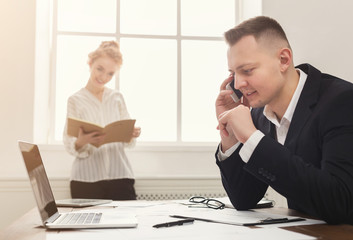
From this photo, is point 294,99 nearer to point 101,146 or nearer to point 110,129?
point 110,129

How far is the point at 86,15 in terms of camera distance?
379 centimetres

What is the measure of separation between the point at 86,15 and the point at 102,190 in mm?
1614

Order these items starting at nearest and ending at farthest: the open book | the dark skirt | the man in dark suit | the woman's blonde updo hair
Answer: the man in dark suit, the open book, the dark skirt, the woman's blonde updo hair

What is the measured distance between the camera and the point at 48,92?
→ 3664 millimetres

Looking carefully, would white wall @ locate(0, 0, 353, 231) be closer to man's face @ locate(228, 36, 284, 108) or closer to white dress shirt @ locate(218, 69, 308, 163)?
white dress shirt @ locate(218, 69, 308, 163)

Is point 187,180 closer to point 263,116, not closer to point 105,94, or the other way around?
point 105,94

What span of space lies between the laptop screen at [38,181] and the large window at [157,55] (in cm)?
237

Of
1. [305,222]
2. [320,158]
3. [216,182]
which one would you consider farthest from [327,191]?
[216,182]

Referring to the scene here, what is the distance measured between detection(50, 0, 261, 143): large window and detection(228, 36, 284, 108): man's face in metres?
2.20

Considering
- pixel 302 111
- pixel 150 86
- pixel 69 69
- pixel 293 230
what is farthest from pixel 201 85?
pixel 293 230

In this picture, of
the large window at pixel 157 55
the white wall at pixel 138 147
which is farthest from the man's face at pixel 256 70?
the large window at pixel 157 55

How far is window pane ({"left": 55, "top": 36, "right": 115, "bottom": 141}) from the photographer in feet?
12.1

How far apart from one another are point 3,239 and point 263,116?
1.12 meters

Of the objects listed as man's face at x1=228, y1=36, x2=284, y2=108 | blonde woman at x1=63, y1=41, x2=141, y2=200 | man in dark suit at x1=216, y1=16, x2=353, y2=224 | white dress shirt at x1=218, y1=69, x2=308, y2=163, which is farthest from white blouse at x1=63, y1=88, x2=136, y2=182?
man's face at x1=228, y1=36, x2=284, y2=108
